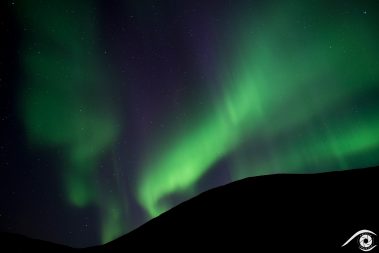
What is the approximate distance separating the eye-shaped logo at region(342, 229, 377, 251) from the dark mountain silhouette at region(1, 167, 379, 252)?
0.09 meters

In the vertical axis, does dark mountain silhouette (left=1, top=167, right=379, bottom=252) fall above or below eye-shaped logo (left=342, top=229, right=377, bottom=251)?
above

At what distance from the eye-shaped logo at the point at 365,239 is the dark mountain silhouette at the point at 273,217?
0.09 meters

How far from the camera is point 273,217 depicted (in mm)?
7395

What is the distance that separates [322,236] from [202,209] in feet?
15.4

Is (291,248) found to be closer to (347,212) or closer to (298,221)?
(298,221)

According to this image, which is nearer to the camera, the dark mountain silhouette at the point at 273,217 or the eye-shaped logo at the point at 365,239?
the eye-shaped logo at the point at 365,239

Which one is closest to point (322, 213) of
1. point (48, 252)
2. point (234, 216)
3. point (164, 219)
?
point (234, 216)

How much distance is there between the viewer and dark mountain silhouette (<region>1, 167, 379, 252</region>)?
6.02 m

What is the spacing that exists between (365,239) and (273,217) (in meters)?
2.45

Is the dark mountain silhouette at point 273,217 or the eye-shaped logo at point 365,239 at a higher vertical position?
the dark mountain silhouette at point 273,217

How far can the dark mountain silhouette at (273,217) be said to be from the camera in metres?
6.02

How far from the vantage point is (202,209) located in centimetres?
988

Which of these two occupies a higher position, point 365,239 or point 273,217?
point 273,217

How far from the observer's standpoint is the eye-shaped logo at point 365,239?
5055 millimetres
